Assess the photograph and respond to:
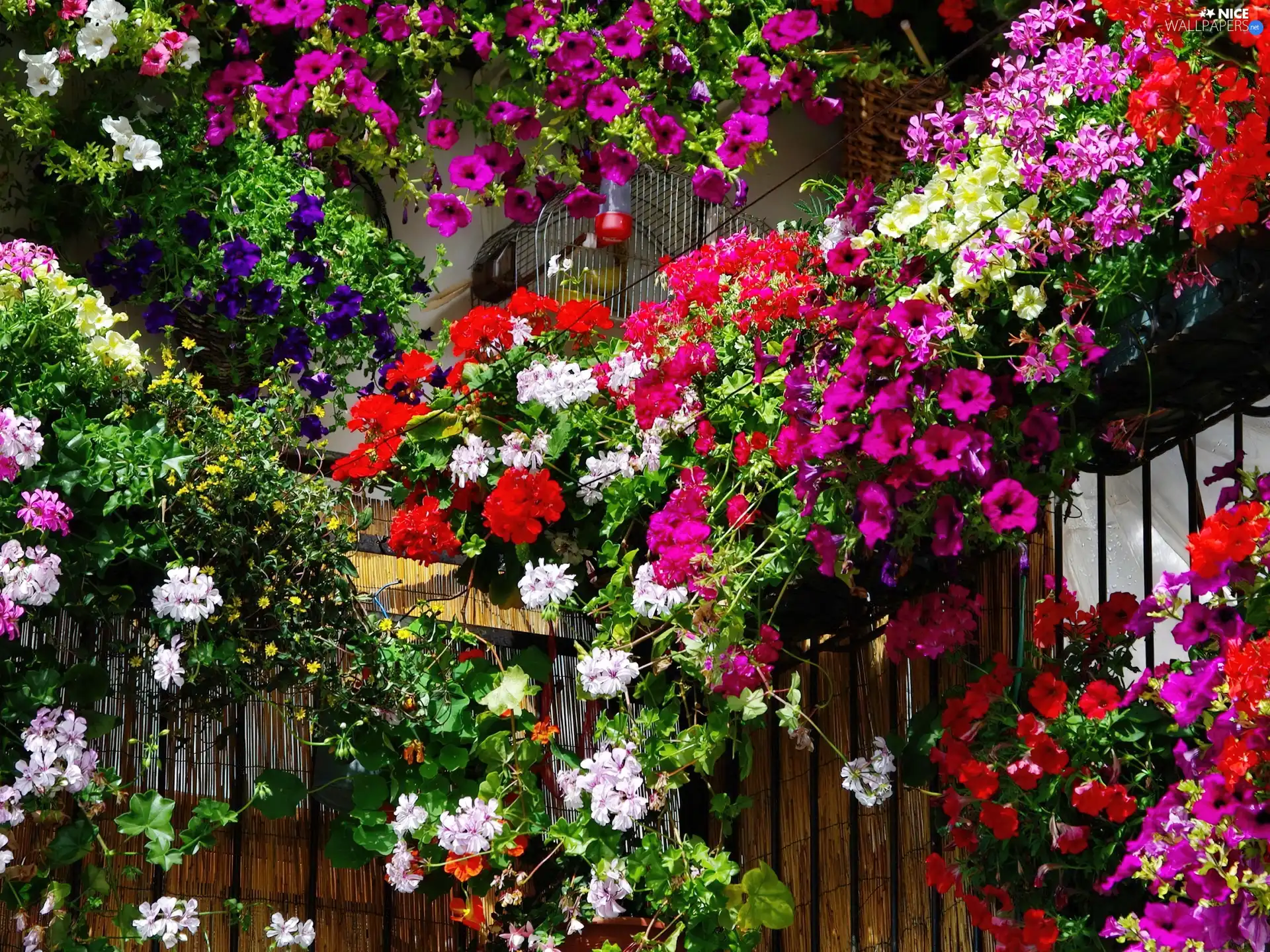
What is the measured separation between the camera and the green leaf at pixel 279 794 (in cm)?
275

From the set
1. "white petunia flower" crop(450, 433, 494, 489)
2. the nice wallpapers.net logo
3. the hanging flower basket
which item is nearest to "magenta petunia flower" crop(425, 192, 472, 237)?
"white petunia flower" crop(450, 433, 494, 489)

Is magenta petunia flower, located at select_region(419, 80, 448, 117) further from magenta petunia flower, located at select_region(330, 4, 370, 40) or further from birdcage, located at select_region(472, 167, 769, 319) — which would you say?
birdcage, located at select_region(472, 167, 769, 319)

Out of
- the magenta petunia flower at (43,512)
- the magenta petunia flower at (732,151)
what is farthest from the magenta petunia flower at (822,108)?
the magenta petunia flower at (43,512)

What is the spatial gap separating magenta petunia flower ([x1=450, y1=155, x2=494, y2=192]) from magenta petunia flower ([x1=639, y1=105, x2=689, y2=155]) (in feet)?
1.27

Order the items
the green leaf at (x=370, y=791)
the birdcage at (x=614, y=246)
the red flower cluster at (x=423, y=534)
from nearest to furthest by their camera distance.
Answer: the green leaf at (x=370, y=791)
the red flower cluster at (x=423, y=534)
the birdcage at (x=614, y=246)

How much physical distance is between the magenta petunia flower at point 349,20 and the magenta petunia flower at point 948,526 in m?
2.01

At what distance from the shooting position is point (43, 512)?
246cm

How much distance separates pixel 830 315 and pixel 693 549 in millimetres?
426

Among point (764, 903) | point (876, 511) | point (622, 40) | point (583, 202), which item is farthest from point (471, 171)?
point (764, 903)

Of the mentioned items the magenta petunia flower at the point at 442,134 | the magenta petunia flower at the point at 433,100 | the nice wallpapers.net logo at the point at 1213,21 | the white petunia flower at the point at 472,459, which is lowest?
the white petunia flower at the point at 472,459

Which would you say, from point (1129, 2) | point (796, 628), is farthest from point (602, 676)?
point (1129, 2)

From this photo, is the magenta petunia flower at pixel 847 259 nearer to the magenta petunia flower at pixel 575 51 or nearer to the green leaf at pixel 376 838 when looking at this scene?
the green leaf at pixel 376 838

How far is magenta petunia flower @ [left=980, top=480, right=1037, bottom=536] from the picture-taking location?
2283 millimetres

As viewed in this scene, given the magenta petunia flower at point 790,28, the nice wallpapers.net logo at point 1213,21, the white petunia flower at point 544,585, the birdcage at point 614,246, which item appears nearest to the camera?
the nice wallpapers.net logo at point 1213,21
